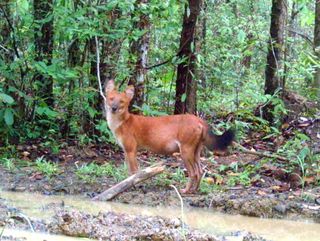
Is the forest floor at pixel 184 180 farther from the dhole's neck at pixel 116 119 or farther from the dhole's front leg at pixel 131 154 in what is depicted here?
the dhole's neck at pixel 116 119

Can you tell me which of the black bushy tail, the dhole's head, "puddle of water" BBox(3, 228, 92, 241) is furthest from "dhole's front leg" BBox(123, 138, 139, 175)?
"puddle of water" BBox(3, 228, 92, 241)

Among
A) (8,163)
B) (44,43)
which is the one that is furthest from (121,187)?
(44,43)

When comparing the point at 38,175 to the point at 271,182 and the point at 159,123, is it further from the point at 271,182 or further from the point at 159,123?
the point at 271,182

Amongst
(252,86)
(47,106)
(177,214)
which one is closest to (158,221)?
(177,214)

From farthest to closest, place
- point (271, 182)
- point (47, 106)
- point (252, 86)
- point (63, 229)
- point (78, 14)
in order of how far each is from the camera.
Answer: point (252, 86), point (47, 106), point (78, 14), point (271, 182), point (63, 229)

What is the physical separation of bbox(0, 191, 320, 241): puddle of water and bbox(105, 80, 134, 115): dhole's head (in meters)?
1.62

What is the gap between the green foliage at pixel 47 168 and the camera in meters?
9.00

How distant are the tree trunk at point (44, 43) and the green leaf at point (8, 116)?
904 millimetres

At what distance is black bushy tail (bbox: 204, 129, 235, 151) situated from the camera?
28.1ft

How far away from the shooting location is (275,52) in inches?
504

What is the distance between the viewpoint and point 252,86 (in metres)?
16.0

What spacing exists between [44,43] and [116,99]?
289 cm

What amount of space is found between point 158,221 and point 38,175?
3.75 m

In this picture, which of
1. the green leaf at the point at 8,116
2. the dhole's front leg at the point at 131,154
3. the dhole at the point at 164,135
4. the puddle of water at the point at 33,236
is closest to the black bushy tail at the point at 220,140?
the dhole at the point at 164,135
